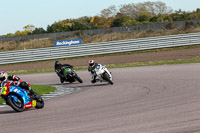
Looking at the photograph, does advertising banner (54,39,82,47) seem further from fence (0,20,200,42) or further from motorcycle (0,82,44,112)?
motorcycle (0,82,44,112)

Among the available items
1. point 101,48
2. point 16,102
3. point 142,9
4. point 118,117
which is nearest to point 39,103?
point 16,102

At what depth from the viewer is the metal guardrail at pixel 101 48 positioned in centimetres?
3453

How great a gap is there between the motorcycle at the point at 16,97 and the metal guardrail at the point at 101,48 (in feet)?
79.2

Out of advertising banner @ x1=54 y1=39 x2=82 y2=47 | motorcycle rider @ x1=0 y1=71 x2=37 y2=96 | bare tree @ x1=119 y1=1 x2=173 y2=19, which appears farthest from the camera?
bare tree @ x1=119 y1=1 x2=173 y2=19

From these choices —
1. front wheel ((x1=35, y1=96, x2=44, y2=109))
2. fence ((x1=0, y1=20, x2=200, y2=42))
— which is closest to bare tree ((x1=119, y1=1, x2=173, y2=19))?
fence ((x1=0, y1=20, x2=200, y2=42))

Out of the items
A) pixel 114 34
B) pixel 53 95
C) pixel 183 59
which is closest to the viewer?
pixel 53 95

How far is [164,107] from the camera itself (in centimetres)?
985

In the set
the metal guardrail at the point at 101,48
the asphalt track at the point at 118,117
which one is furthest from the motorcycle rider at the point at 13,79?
the metal guardrail at the point at 101,48

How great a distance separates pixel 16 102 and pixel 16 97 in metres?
0.16

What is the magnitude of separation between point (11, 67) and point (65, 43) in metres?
5.31

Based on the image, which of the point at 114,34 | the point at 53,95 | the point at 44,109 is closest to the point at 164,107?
the point at 44,109

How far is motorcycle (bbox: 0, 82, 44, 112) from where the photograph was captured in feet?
35.9

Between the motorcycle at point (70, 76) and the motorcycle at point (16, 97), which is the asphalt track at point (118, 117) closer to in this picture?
the motorcycle at point (16, 97)

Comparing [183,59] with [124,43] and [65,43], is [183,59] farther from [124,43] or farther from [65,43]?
[65,43]
